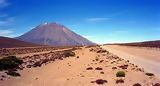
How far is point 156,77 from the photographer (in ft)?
80.3

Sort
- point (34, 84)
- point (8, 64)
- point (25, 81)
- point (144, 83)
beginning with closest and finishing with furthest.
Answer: point (144, 83) → point (34, 84) → point (25, 81) → point (8, 64)

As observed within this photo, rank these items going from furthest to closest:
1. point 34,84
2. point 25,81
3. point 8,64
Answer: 1. point 8,64
2. point 25,81
3. point 34,84

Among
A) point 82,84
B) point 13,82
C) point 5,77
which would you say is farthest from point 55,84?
point 5,77

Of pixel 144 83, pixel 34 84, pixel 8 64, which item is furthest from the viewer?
pixel 8 64

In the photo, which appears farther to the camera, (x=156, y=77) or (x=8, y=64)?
(x=8, y=64)

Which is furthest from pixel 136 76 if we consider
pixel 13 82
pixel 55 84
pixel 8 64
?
pixel 8 64

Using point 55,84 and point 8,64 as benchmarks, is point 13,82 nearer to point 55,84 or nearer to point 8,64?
point 55,84

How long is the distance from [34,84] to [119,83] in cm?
702

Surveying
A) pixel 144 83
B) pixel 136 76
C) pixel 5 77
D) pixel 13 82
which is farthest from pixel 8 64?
pixel 144 83

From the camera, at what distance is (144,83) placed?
22.3m

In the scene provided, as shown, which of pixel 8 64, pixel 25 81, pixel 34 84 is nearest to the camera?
pixel 34 84

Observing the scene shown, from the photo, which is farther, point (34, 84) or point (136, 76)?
point (136, 76)

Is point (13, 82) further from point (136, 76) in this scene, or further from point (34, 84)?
point (136, 76)

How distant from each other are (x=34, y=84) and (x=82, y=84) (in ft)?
13.4
